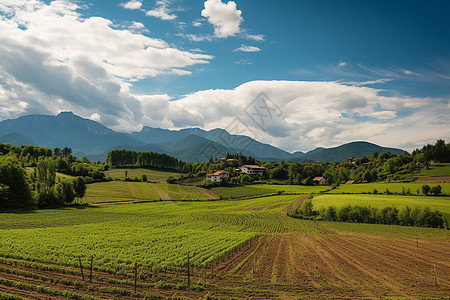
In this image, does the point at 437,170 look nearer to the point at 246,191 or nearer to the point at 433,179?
the point at 433,179

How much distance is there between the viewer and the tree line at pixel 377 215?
57.5 meters

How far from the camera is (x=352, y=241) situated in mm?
40906

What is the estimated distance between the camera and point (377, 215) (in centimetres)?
6303

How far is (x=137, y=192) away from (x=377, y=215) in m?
85.9

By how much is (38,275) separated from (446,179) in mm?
135383

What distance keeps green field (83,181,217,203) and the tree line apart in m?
45.4

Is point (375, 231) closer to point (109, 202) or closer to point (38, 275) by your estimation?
point (38, 275)

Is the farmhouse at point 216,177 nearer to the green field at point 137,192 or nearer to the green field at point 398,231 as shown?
the green field at point 137,192

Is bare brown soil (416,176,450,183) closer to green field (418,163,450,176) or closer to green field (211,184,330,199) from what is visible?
green field (418,163,450,176)

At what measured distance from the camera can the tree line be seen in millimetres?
57469

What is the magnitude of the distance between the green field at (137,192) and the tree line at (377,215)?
45.4 metres

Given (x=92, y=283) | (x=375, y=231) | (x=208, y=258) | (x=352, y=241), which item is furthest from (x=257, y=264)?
(x=375, y=231)

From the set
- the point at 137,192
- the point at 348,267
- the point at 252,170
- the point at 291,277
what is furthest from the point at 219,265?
the point at 252,170

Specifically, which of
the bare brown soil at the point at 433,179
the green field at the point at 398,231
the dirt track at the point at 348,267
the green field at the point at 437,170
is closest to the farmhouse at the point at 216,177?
the green field at the point at 398,231
